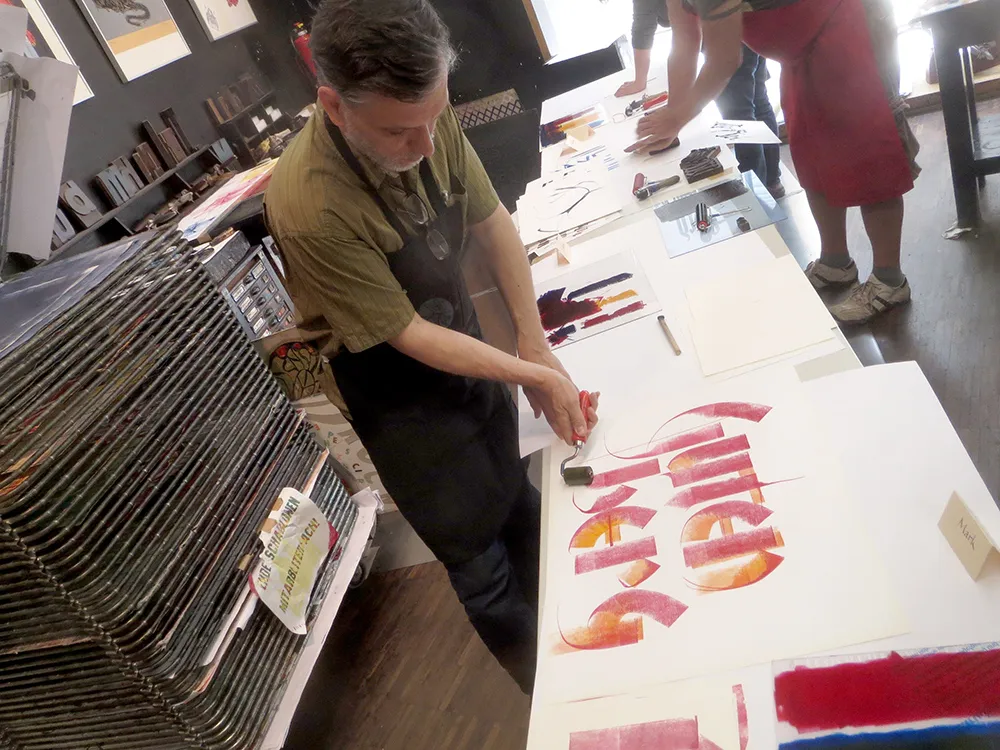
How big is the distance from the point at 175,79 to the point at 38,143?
205 cm

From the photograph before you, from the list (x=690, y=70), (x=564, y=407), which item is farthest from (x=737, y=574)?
(x=690, y=70)

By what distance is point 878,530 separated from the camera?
35.0 inches

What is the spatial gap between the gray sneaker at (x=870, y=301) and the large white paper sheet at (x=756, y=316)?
1145 millimetres

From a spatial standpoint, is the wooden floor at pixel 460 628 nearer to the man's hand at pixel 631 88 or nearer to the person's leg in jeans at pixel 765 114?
the person's leg in jeans at pixel 765 114

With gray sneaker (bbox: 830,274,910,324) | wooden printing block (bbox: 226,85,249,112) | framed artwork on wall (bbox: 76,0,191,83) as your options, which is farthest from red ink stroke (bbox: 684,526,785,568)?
wooden printing block (bbox: 226,85,249,112)

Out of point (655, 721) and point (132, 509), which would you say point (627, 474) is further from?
point (132, 509)

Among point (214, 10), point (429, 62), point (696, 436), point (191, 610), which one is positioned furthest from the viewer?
point (214, 10)

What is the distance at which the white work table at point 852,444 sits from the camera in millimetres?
786

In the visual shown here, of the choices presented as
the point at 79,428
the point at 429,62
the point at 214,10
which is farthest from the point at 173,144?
the point at 429,62

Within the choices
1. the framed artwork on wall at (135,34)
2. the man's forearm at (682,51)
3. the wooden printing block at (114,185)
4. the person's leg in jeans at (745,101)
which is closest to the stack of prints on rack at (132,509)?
the wooden printing block at (114,185)

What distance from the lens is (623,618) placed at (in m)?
0.94

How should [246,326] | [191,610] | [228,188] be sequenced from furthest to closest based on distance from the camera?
1. [228,188]
2. [246,326]
3. [191,610]

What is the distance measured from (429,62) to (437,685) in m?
1.66

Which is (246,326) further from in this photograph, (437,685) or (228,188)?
(437,685)
